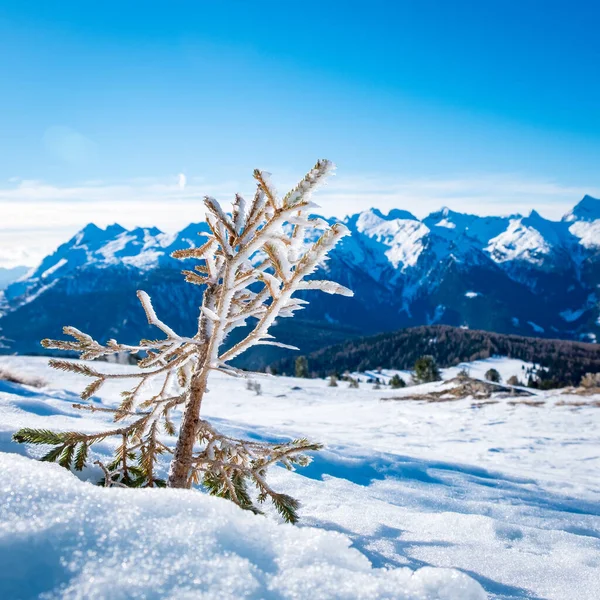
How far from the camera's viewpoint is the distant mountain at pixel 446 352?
137 metres

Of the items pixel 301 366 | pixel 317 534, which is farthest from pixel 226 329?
pixel 301 366

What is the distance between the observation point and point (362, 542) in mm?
3014

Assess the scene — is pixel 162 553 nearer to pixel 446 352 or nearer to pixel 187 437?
pixel 187 437

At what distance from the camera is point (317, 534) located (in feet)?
4.62

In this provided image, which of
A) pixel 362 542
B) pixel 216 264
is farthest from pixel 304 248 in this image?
pixel 362 542

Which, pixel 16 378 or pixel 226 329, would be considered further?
pixel 16 378

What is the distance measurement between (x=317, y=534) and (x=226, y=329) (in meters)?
1.38

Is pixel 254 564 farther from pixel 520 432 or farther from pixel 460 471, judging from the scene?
pixel 520 432

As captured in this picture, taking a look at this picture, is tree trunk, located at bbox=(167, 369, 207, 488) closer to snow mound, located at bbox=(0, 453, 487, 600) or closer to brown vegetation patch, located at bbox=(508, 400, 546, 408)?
snow mound, located at bbox=(0, 453, 487, 600)

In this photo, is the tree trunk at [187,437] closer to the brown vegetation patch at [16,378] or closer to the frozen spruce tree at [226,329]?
the frozen spruce tree at [226,329]

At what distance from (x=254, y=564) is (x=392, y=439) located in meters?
12.0

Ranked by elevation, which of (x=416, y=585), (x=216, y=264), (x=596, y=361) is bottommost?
(x=596, y=361)

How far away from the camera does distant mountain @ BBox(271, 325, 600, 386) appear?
449 feet

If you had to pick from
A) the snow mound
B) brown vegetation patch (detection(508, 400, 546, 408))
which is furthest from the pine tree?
the snow mound
